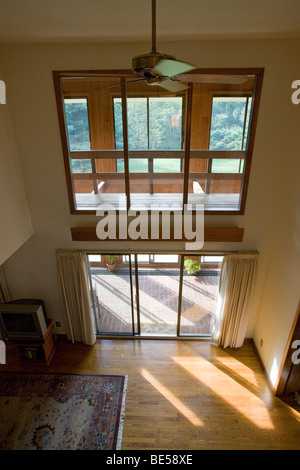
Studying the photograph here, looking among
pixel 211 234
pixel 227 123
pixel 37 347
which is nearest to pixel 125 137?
pixel 227 123

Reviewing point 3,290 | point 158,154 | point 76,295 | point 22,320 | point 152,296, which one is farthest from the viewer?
point 152,296

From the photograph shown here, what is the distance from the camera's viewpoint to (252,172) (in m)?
3.81

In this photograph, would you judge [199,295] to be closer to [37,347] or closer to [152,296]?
[152,296]

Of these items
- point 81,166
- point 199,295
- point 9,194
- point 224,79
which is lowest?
point 199,295

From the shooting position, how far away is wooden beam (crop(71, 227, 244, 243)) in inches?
161

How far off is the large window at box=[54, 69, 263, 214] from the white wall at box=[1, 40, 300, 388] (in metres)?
0.15

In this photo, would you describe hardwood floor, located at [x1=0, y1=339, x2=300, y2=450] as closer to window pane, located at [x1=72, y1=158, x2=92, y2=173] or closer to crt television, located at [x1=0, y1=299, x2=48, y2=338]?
crt television, located at [x1=0, y1=299, x2=48, y2=338]

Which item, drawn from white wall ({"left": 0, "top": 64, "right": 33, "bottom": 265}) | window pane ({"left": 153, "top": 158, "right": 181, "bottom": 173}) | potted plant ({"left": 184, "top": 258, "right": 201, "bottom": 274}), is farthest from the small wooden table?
window pane ({"left": 153, "top": 158, "right": 181, "bottom": 173})

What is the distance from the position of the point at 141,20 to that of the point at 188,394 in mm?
4910

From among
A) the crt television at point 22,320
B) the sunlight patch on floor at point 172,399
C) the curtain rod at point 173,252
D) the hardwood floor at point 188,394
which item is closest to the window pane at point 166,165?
the curtain rod at point 173,252

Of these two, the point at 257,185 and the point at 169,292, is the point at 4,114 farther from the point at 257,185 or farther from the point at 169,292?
the point at 169,292

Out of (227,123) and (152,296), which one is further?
(152,296)

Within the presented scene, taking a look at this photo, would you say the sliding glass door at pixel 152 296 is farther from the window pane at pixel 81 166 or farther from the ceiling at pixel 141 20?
the ceiling at pixel 141 20

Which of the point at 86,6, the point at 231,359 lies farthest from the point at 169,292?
the point at 86,6
